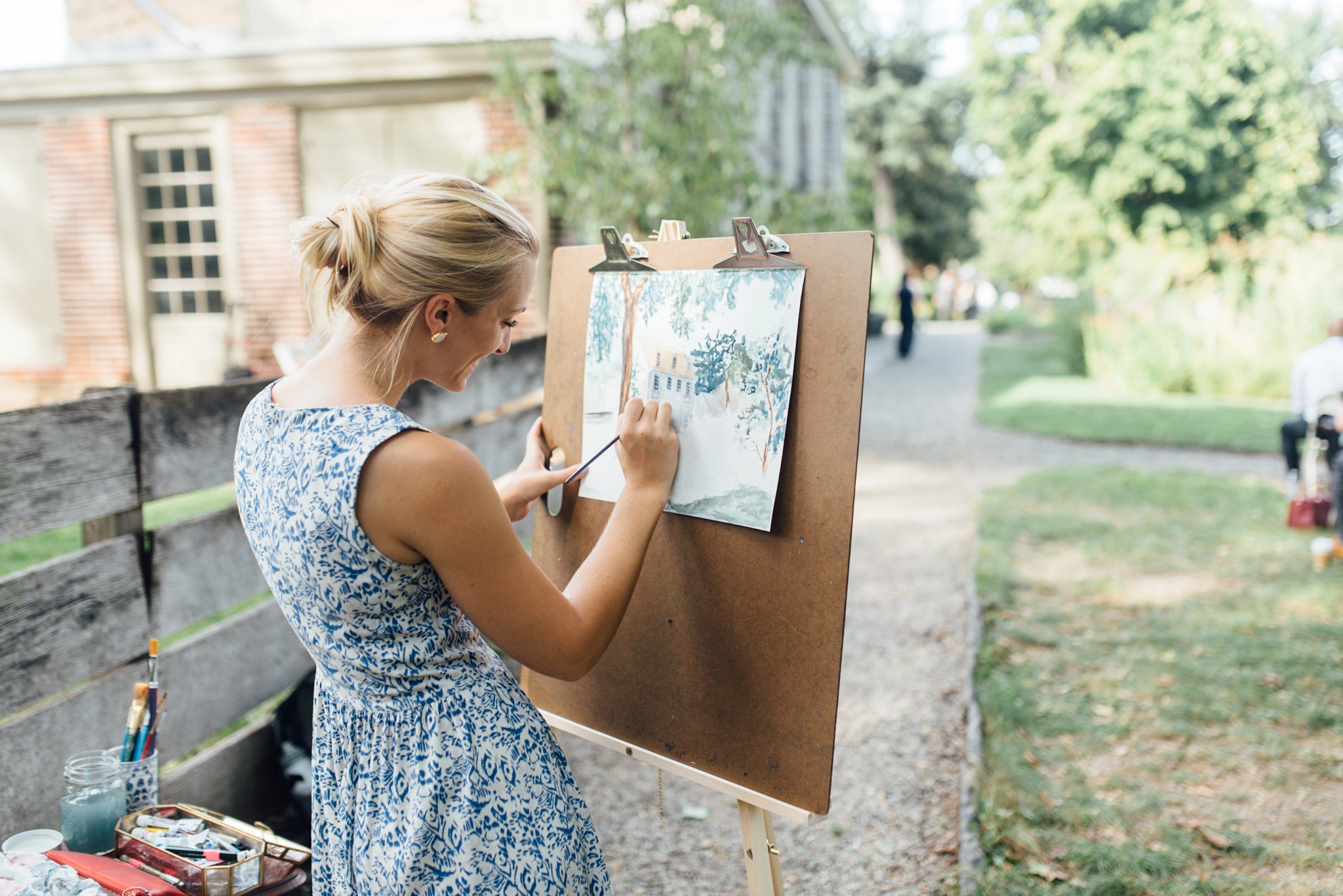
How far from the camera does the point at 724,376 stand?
1756 mm

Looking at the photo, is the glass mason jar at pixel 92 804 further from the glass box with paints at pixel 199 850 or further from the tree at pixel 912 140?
the tree at pixel 912 140

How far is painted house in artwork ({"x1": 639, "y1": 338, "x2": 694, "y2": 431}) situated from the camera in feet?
5.83

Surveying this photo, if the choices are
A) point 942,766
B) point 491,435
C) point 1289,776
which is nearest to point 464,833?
point 942,766

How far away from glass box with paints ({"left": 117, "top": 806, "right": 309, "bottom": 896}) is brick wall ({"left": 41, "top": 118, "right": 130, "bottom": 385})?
8.45 meters

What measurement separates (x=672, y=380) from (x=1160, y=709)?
306 centimetres

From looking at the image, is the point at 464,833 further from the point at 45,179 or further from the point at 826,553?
the point at 45,179

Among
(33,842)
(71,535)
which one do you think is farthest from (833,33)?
(33,842)

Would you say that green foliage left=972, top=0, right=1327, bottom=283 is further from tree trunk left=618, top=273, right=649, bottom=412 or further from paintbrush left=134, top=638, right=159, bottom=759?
paintbrush left=134, top=638, right=159, bottom=759

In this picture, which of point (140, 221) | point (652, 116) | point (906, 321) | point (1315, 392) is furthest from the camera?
point (906, 321)

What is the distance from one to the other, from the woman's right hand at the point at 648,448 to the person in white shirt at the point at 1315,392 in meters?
6.00

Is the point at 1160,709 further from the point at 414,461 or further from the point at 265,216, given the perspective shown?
the point at 265,216

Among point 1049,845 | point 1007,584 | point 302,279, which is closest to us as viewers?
point 302,279

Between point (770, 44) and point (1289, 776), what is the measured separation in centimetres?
595

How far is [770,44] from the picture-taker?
7.27 m
